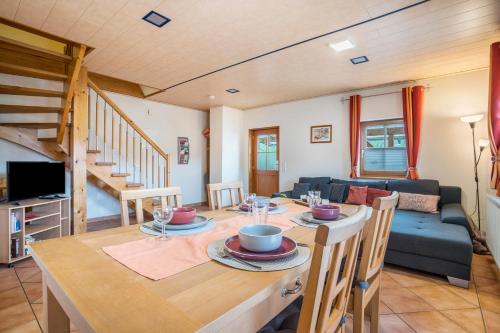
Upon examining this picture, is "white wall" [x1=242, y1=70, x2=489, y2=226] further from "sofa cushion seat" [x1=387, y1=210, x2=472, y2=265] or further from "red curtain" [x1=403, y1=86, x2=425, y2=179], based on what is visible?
"sofa cushion seat" [x1=387, y1=210, x2=472, y2=265]

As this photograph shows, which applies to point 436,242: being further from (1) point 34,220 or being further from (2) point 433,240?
(1) point 34,220

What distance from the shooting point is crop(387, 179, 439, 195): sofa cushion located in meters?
3.59

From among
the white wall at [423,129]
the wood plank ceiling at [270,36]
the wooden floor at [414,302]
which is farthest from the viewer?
the white wall at [423,129]

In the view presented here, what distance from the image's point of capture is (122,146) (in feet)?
15.7

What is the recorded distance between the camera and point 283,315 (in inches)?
42.3

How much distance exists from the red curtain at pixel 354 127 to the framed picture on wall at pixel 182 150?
3.69 m

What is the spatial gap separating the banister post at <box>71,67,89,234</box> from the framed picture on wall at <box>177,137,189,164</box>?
2.55m

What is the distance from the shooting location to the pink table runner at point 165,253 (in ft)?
2.76

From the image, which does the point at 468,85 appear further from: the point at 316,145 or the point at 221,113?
the point at 221,113

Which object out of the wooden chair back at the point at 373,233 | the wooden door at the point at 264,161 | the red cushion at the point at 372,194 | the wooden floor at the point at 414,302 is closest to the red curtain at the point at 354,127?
the red cushion at the point at 372,194

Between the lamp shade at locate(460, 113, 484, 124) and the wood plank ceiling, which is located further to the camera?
the lamp shade at locate(460, 113, 484, 124)

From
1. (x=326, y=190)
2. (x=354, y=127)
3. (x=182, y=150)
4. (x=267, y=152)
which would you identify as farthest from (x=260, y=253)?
(x=182, y=150)

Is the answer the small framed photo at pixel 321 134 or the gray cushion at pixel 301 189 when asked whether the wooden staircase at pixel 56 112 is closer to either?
the gray cushion at pixel 301 189

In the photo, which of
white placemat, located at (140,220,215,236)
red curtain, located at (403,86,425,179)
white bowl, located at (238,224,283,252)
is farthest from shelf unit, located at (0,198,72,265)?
red curtain, located at (403,86,425,179)
